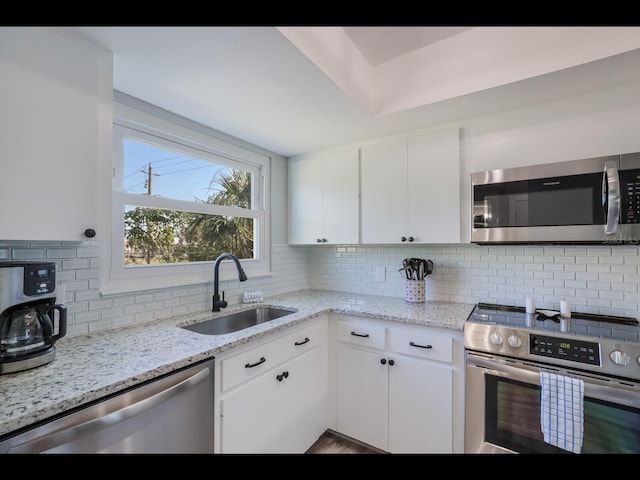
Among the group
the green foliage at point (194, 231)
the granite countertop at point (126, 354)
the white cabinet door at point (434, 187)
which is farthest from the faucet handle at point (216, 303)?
the white cabinet door at point (434, 187)

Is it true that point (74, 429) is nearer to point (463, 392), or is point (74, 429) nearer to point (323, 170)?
point (463, 392)

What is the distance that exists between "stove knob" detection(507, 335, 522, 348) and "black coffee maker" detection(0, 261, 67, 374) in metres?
1.92

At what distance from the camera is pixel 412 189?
2.13 m

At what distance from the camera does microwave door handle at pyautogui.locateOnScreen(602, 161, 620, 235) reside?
145 centimetres

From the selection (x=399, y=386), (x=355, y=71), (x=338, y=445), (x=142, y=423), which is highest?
(x=355, y=71)

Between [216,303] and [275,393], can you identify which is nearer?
[275,393]

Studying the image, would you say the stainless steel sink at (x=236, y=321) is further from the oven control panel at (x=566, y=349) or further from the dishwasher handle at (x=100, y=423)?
the oven control panel at (x=566, y=349)

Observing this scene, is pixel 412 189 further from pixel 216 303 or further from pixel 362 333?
pixel 216 303

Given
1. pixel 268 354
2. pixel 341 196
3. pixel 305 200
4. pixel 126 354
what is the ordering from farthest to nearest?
pixel 305 200
pixel 341 196
pixel 268 354
pixel 126 354

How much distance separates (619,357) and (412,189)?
136 centimetres

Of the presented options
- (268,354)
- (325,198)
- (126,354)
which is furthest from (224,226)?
(126,354)

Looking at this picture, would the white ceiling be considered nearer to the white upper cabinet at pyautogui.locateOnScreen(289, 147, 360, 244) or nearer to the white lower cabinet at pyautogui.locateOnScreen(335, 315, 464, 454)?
the white upper cabinet at pyautogui.locateOnScreen(289, 147, 360, 244)
